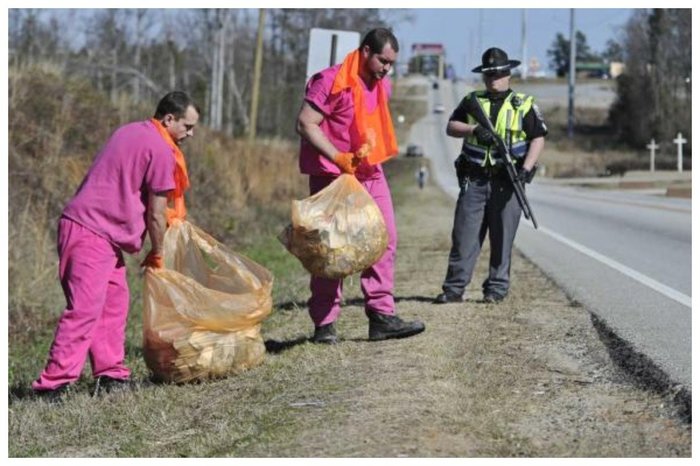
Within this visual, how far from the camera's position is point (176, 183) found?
23.4ft

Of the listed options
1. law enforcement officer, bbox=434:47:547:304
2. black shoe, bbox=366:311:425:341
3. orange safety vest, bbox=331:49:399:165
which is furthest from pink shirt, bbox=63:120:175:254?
law enforcement officer, bbox=434:47:547:304

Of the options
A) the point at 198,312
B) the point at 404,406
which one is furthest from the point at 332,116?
the point at 404,406

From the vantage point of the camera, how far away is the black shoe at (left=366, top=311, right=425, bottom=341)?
299 inches

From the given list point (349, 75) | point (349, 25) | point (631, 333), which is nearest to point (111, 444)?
point (349, 75)

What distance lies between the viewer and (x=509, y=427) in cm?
532

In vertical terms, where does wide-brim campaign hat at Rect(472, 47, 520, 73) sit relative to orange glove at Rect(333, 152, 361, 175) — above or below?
above

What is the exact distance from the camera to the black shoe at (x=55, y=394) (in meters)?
6.91

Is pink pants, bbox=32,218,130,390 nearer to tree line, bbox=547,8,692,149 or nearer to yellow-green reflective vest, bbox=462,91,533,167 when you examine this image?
yellow-green reflective vest, bbox=462,91,533,167

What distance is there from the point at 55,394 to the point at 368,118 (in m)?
2.36

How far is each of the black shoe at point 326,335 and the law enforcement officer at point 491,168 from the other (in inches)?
62.6

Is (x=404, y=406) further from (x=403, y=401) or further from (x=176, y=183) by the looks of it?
(x=176, y=183)

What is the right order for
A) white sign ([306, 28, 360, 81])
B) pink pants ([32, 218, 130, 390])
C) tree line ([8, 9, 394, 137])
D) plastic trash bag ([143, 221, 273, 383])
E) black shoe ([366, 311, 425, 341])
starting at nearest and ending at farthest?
pink pants ([32, 218, 130, 390]), plastic trash bag ([143, 221, 273, 383]), black shoe ([366, 311, 425, 341]), white sign ([306, 28, 360, 81]), tree line ([8, 9, 394, 137])

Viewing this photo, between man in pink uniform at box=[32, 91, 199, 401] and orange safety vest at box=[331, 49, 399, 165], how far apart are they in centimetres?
110

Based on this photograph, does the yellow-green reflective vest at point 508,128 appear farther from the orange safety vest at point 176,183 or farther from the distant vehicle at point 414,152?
the distant vehicle at point 414,152
